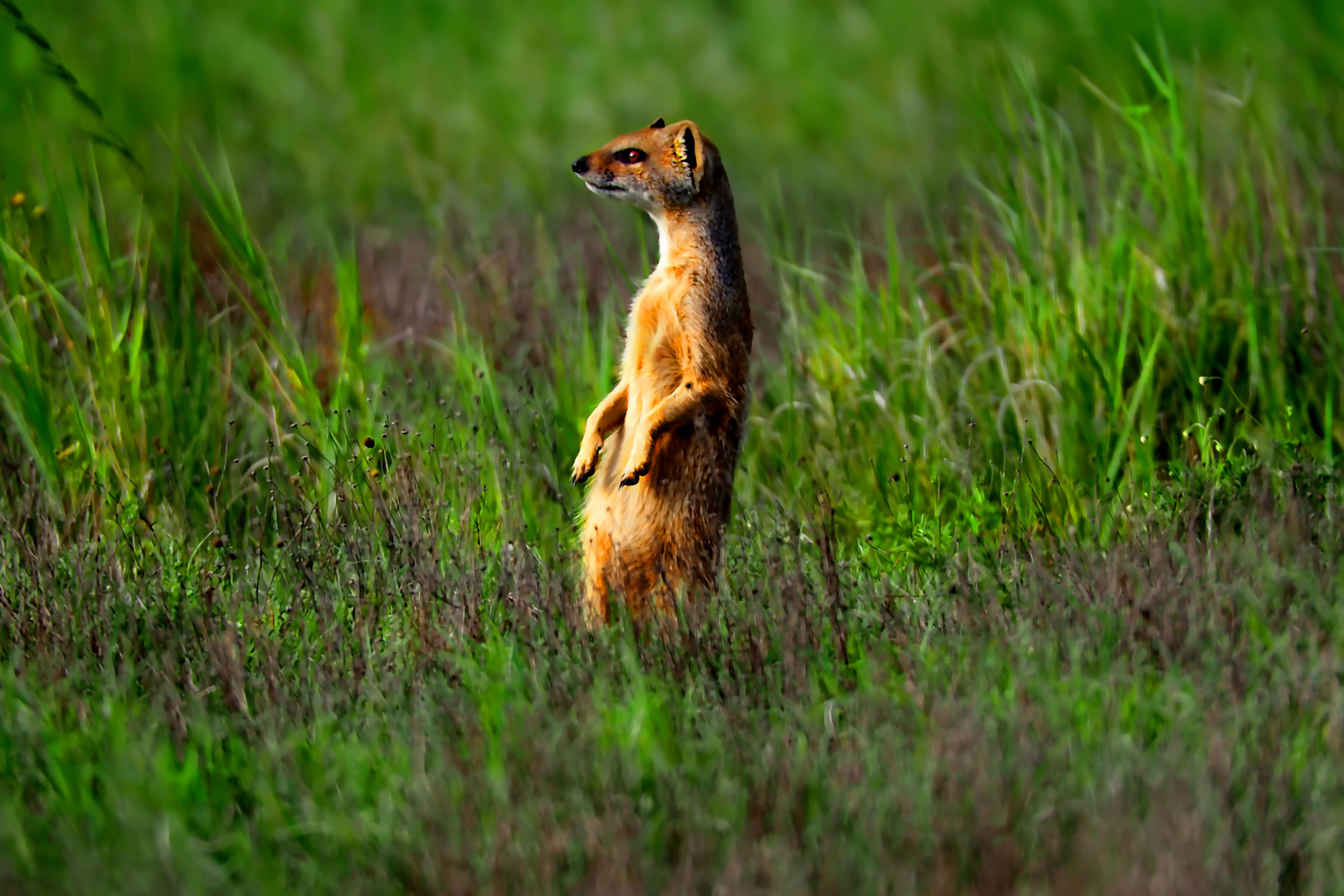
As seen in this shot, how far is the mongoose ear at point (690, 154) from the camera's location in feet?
14.0

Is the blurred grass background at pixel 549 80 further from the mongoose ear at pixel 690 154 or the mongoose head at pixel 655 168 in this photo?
the mongoose ear at pixel 690 154

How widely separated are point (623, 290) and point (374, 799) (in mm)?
4390

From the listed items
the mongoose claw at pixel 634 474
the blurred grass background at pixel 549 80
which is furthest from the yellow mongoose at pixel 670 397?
the blurred grass background at pixel 549 80

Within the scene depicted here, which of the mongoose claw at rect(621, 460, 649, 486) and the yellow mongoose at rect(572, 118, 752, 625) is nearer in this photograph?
the mongoose claw at rect(621, 460, 649, 486)

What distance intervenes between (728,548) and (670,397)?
19.8 inches

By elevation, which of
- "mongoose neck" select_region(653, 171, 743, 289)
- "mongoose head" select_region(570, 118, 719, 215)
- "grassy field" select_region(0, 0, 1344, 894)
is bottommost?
"grassy field" select_region(0, 0, 1344, 894)

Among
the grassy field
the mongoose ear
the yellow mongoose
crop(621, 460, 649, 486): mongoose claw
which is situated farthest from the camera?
the mongoose ear

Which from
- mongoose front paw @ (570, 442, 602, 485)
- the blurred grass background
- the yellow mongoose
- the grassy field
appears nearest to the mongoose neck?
the yellow mongoose

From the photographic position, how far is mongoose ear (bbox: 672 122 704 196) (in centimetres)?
427

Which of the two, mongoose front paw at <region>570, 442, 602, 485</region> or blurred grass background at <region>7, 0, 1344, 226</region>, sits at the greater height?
blurred grass background at <region>7, 0, 1344, 226</region>

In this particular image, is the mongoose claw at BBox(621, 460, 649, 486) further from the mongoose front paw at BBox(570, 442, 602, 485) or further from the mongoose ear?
the mongoose ear

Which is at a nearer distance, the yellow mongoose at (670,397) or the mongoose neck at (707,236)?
the yellow mongoose at (670,397)

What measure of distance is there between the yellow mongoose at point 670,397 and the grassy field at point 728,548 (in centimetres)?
21

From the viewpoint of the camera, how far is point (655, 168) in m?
4.31
